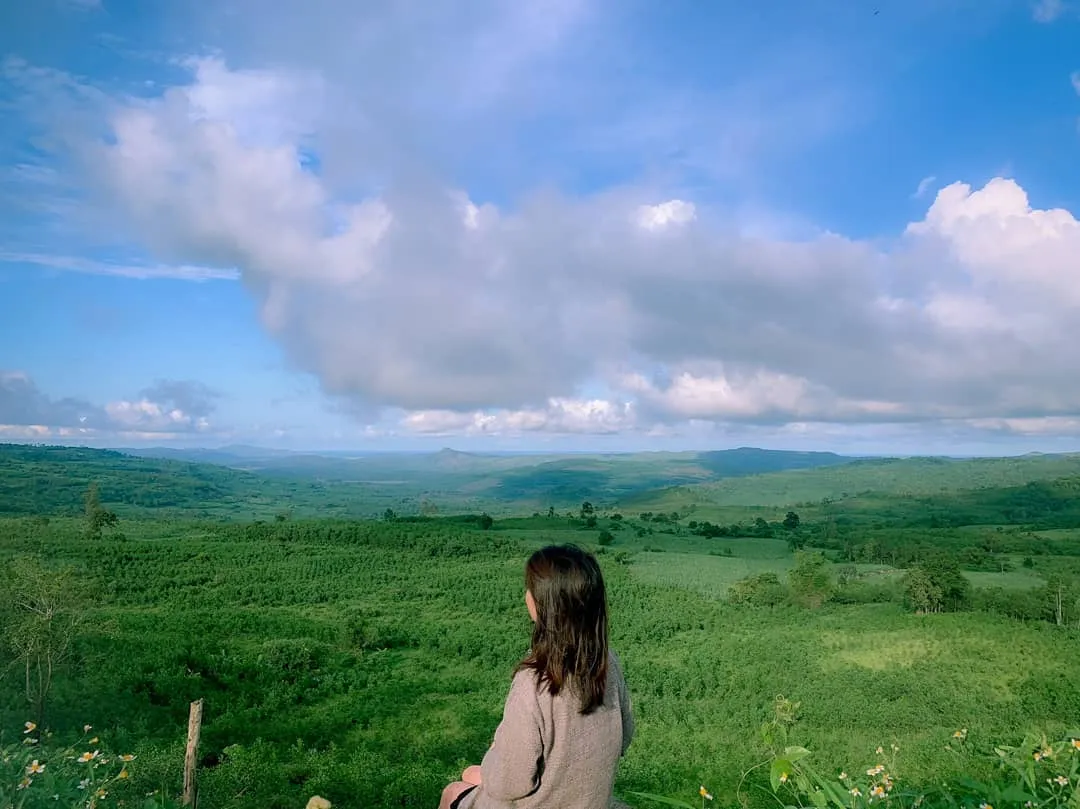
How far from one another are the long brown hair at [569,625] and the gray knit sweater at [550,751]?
0.04 m

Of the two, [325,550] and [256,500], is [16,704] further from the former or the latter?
[256,500]

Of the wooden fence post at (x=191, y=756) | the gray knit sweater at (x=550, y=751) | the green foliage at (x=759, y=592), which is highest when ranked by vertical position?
the gray knit sweater at (x=550, y=751)

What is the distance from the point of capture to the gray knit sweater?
7.08 feet

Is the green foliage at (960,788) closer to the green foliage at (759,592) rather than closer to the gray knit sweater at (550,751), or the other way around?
the gray knit sweater at (550,751)

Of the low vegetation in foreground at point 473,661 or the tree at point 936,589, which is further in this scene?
the tree at point 936,589

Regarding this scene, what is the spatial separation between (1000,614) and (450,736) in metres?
30.0

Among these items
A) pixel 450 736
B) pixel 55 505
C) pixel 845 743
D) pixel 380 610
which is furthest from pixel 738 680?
pixel 55 505

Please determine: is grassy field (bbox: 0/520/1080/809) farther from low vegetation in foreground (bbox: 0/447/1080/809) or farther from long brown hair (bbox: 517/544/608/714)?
long brown hair (bbox: 517/544/608/714)

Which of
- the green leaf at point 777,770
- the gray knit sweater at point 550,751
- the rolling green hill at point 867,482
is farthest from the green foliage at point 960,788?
the rolling green hill at point 867,482

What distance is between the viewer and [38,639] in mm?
14711

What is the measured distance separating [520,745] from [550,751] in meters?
0.11

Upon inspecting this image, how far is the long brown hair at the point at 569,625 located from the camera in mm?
2158

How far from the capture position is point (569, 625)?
219 cm

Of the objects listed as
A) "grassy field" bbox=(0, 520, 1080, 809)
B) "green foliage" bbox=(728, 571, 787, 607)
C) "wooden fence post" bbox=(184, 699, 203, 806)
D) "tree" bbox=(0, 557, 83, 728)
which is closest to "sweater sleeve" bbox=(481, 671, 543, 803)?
"wooden fence post" bbox=(184, 699, 203, 806)
